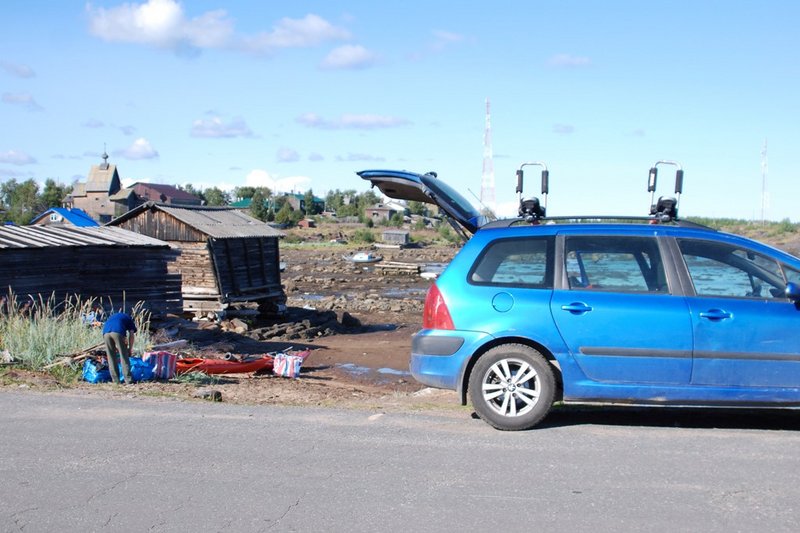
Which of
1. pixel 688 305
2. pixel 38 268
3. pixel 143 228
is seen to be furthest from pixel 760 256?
pixel 143 228

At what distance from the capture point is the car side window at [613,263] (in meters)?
7.23

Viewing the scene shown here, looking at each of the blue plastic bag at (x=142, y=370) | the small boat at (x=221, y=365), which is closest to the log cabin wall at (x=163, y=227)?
the small boat at (x=221, y=365)

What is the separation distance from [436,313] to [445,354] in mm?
369

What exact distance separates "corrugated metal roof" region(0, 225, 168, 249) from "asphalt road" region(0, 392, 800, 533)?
1229 cm

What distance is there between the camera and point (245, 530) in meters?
4.76

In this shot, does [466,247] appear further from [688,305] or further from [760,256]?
[760,256]

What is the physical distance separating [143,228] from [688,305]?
84.8ft

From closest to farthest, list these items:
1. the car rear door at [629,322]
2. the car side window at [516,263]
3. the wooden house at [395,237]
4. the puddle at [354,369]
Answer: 1. the car rear door at [629,322]
2. the car side window at [516,263]
3. the puddle at [354,369]
4. the wooden house at [395,237]

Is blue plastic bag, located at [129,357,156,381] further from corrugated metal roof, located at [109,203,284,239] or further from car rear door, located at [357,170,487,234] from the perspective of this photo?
corrugated metal roof, located at [109,203,284,239]

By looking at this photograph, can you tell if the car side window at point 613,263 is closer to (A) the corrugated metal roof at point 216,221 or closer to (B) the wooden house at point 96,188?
(A) the corrugated metal roof at point 216,221

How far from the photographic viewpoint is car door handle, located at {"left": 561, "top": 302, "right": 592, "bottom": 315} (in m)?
7.08

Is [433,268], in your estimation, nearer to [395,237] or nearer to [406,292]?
[406,292]

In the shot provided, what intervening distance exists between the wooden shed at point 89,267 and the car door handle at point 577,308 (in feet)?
45.3

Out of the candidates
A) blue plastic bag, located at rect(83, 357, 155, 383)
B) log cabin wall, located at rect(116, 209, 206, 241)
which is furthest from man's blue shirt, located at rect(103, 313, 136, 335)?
log cabin wall, located at rect(116, 209, 206, 241)
